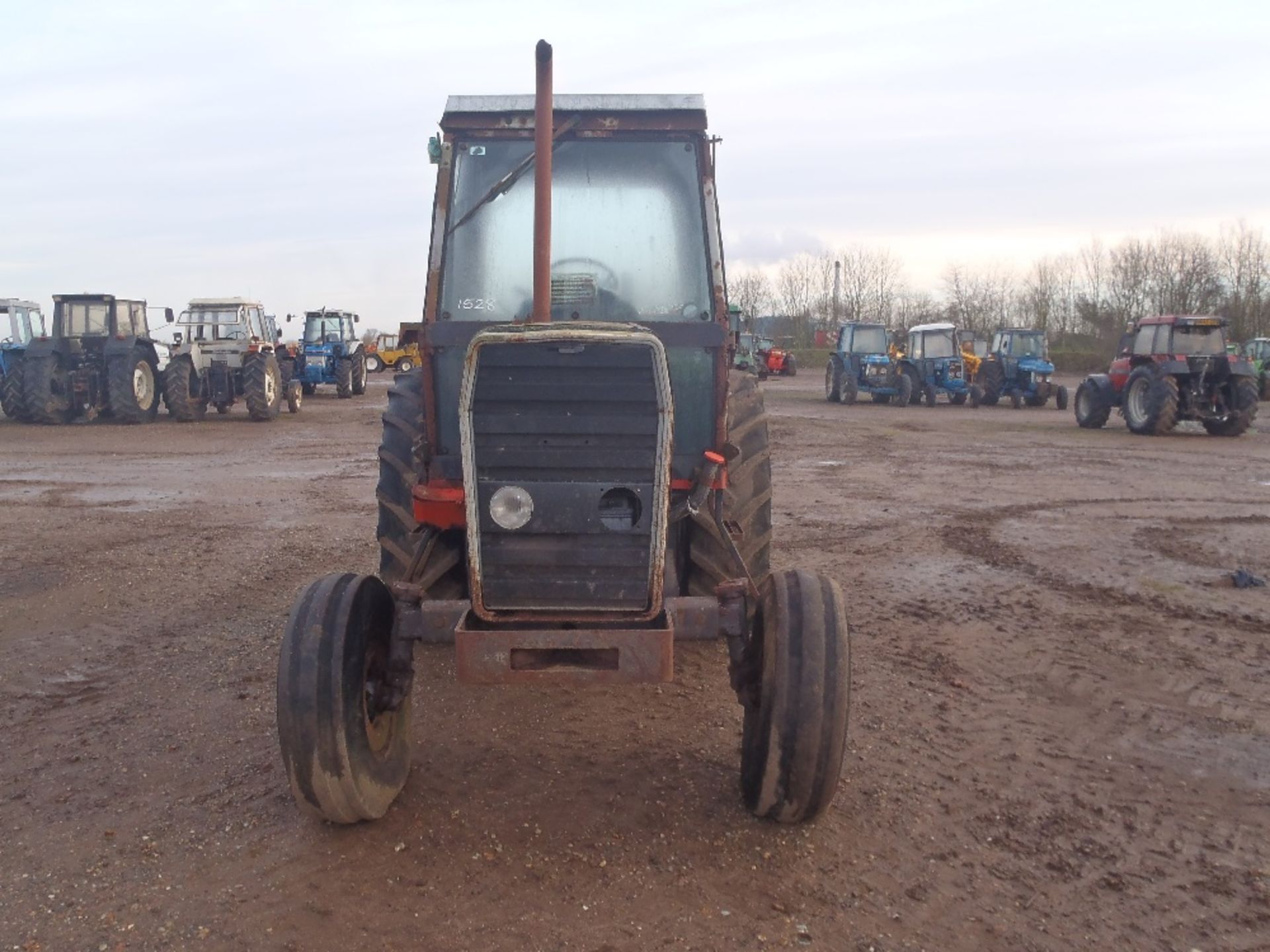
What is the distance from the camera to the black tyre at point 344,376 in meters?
30.5

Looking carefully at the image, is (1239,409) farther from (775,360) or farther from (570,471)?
(775,360)

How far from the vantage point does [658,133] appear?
202 inches

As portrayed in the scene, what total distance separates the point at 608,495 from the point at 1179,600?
4880 millimetres

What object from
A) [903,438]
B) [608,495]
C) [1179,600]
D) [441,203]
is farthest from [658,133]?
[903,438]

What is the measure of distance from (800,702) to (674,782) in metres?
0.88

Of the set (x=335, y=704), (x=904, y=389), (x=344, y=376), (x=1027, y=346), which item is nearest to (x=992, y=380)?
(x=1027, y=346)

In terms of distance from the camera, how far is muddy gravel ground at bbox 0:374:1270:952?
3.30 m

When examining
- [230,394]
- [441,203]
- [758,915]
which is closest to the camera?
[758,915]

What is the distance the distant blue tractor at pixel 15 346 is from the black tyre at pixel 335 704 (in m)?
19.9

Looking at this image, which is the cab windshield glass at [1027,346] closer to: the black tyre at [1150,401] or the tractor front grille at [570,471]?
the black tyre at [1150,401]

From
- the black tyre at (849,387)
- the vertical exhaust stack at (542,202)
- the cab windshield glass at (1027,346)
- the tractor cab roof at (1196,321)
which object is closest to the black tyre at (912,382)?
the black tyre at (849,387)

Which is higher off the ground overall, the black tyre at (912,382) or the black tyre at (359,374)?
the black tyre at (359,374)

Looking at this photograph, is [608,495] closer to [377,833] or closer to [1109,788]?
[377,833]

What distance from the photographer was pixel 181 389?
21219mm
